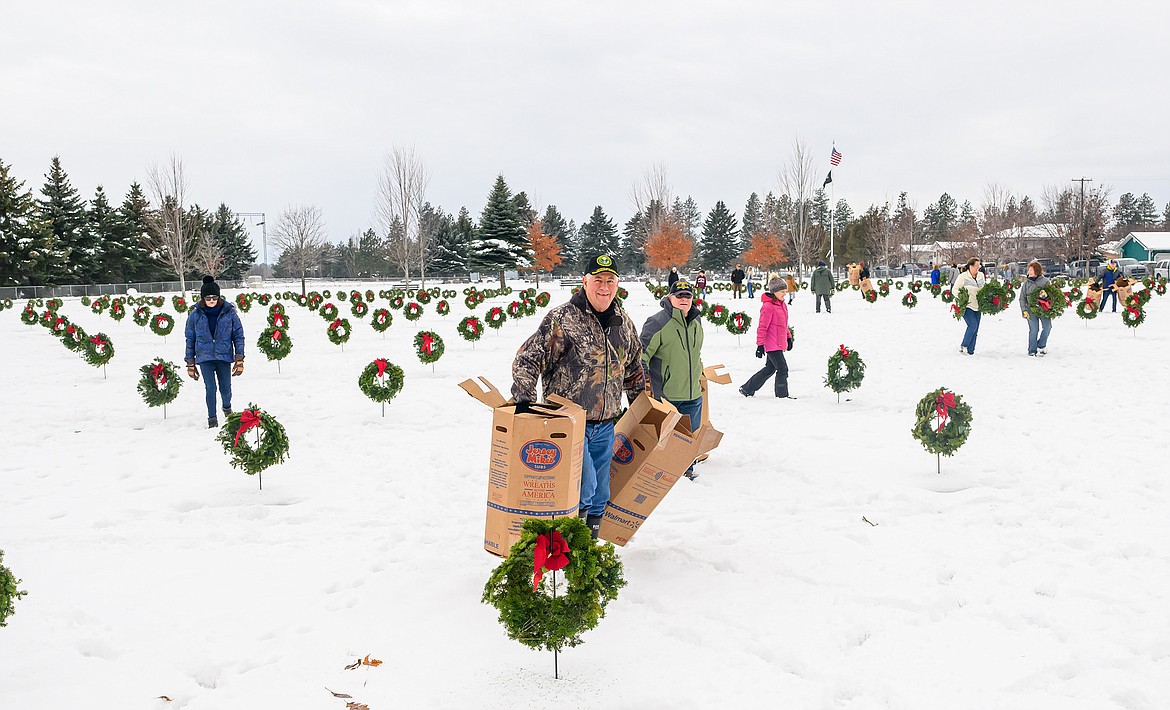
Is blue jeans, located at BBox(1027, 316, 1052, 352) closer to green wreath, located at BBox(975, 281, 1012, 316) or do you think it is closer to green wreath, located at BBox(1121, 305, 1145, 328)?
green wreath, located at BBox(975, 281, 1012, 316)

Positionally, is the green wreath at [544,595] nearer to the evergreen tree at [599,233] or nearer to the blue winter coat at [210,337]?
the blue winter coat at [210,337]

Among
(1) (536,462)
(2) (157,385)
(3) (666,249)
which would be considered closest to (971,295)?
(1) (536,462)

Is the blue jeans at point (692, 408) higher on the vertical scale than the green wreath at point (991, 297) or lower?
lower

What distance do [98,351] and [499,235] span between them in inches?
1922

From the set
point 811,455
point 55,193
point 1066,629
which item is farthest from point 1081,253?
point 55,193

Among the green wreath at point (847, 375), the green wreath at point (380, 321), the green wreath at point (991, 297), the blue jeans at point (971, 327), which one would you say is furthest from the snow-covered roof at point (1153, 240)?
the green wreath at point (847, 375)

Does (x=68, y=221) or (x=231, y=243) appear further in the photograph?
(x=231, y=243)

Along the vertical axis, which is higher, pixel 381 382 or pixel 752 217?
pixel 752 217

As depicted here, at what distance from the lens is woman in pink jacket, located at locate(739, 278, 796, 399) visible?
9.88 m

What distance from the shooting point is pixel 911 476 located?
6.41 m

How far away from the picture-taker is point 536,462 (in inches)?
146

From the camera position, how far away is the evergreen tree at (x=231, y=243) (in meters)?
64.9

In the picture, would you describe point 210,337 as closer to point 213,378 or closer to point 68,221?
point 213,378

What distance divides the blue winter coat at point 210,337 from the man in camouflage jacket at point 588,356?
5.57m
